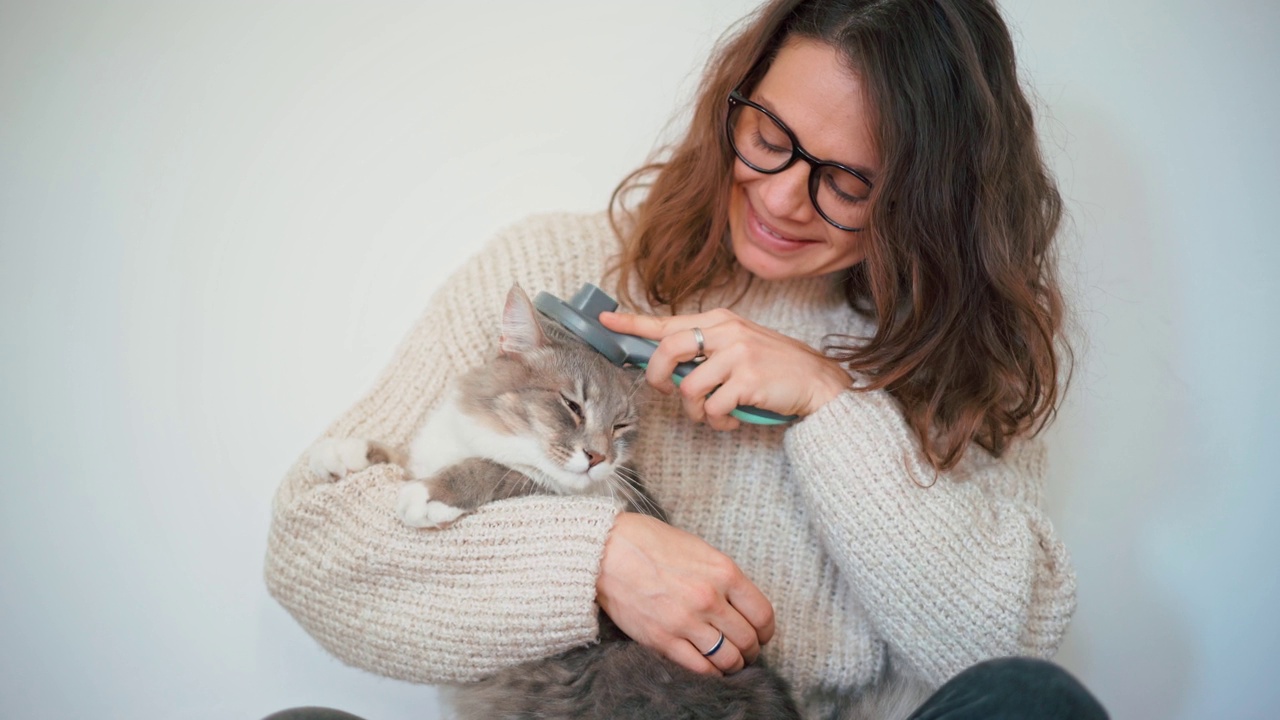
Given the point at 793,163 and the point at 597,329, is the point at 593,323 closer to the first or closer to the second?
the point at 597,329

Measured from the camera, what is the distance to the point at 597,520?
1.20 metres

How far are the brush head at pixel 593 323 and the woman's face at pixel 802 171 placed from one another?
0.28 m

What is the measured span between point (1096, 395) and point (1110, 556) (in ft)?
1.25

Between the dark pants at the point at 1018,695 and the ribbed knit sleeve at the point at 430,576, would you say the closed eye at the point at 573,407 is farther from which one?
the dark pants at the point at 1018,695

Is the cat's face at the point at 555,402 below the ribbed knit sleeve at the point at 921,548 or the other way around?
the other way around

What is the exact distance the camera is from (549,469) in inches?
50.5

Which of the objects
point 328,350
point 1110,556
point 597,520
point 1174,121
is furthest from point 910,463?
point 328,350

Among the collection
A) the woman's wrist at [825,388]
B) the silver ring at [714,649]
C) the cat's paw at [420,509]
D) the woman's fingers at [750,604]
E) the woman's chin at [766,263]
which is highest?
the woman's chin at [766,263]

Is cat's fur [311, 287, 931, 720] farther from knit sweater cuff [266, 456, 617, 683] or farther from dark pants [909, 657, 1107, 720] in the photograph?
dark pants [909, 657, 1107, 720]

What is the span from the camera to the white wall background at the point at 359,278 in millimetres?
1519

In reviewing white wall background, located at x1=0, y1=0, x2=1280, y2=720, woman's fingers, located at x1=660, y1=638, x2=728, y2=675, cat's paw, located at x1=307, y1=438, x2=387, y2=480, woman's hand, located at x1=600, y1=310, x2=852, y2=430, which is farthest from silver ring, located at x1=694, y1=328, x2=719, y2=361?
white wall background, located at x1=0, y1=0, x2=1280, y2=720

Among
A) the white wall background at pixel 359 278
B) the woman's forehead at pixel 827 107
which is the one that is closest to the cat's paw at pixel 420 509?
the white wall background at pixel 359 278

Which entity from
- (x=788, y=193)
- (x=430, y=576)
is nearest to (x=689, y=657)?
(x=430, y=576)

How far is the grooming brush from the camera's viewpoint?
4.15 ft
